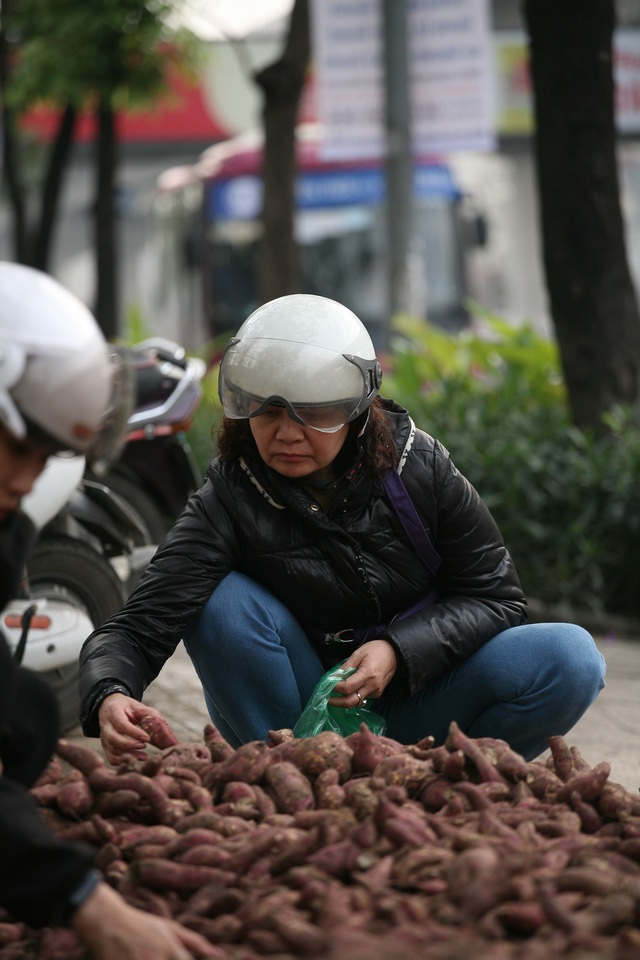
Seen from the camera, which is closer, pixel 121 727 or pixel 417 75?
pixel 121 727

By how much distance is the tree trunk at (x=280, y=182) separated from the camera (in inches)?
383

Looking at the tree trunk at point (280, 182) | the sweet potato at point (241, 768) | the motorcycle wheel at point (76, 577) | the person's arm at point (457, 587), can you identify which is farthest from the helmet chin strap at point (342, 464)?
the tree trunk at point (280, 182)

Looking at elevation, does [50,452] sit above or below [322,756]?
above

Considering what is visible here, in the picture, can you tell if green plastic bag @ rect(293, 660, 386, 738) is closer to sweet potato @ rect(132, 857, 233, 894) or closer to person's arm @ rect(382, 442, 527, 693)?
person's arm @ rect(382, 442, 527, 693)

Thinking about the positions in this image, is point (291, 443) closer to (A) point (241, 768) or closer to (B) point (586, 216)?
(A) point (241, 768)

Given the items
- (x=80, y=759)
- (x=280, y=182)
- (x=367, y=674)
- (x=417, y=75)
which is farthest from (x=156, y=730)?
(x=417, y=75)

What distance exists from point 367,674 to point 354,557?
1.07ft

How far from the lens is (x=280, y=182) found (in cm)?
985

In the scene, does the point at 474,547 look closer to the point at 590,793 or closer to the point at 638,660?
the point at 590,793

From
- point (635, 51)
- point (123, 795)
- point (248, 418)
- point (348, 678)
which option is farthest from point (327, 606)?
point (635, 51)

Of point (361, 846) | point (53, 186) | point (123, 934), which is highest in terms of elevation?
point (123, 934)

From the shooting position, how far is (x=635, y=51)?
75.6 ft

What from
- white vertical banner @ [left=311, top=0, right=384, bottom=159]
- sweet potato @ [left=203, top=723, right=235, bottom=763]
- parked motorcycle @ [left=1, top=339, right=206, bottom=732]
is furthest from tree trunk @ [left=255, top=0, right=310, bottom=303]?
sweet potato @ [left=203, top=723, right=235, bottom=763]

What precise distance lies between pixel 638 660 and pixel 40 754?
166 inches
